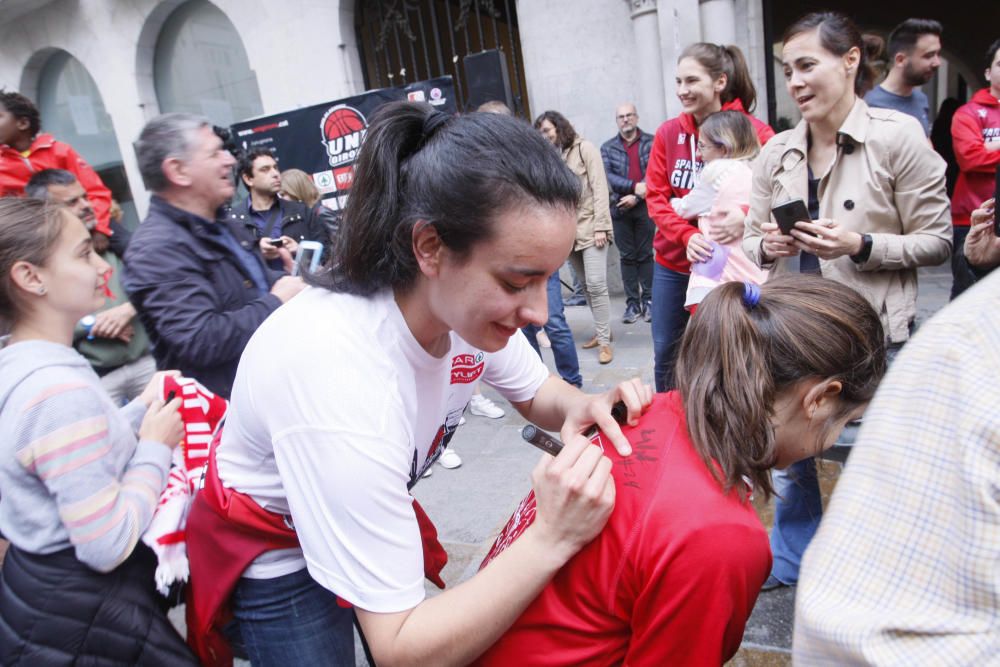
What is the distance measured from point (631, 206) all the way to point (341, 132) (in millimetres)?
2985

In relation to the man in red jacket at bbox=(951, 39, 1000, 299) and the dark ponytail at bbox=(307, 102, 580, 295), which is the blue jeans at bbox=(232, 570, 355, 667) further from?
the man in red jacket at bbox=(951, 39, 1000, 299)

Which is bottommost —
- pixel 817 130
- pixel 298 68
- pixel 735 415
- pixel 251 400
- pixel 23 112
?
pixel 735 415

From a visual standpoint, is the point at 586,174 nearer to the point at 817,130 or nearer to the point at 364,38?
the point at 817,130

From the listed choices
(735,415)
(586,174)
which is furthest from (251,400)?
(586,174)

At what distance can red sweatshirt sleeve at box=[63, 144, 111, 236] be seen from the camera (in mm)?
3641

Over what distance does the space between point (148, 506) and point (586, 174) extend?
456 cm

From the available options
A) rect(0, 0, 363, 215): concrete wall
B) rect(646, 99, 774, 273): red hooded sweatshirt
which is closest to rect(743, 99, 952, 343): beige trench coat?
rect(646, 99, 774, 273): red hooded sweatshirt

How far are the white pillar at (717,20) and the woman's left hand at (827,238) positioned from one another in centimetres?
444

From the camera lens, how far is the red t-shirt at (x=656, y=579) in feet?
3.30

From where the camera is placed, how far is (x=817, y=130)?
242cm

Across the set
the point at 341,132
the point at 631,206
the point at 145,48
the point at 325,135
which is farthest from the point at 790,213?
the point at 145,48

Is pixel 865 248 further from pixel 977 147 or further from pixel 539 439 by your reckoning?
pixel 977 147

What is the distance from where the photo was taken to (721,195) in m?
2.99

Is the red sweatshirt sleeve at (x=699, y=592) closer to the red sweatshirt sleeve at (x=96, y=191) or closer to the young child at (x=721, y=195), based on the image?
the young child at (x=721, y=195)
